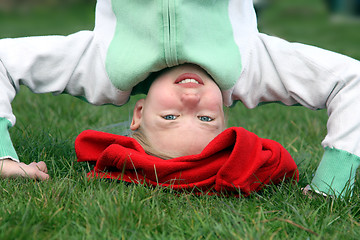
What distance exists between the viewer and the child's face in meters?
2.05

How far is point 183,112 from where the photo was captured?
2.07 metres

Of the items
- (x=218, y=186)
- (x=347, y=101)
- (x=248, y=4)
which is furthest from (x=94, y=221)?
(x=248, y=4)

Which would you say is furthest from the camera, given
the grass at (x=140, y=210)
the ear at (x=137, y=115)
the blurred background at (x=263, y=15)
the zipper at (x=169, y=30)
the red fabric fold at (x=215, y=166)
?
the blurred background at (x=263, y=15)

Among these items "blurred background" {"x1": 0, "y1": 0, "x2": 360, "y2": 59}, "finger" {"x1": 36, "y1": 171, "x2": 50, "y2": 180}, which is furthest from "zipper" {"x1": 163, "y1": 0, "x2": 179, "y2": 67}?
"blurred background" {"x1": 0, "y1": 0, "x2": 360, "y2": 59}

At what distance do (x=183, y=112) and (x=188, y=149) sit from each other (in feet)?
0.49

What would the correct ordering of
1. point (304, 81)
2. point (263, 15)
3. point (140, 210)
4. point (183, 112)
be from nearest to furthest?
1. point (140, 210)
2. point (183, 112)
3. point (304, 81)
4. point (263, 15)

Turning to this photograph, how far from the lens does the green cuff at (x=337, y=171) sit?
1.98 metres

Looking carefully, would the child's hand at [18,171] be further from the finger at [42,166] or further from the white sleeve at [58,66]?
Answer: the white sleeve at [58,66]

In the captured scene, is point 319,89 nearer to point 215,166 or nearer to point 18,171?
A: point 215,166

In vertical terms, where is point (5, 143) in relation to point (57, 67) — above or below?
A: below

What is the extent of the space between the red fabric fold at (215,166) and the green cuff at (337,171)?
12cm

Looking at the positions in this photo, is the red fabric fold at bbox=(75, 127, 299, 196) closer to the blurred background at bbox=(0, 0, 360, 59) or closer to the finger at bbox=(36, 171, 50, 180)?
the finger at bbox=(36, 171, 50, 180)

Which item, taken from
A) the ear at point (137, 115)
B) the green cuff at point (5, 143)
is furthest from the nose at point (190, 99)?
the green cuff at point (5, 143)

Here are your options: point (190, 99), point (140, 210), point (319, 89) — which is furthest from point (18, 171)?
point (319, 89)
